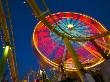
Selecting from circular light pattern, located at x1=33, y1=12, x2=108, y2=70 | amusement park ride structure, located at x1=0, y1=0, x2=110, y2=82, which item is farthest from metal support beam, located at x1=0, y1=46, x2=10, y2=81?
circular light pattern, located at x1=33, y1=12, x2=108, y2=70

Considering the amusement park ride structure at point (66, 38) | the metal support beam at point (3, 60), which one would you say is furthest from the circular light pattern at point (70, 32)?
the metal support beam at point (3, 60)

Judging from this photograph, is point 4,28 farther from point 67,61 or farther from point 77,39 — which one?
point 67,61

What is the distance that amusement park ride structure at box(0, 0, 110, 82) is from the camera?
40.5ft

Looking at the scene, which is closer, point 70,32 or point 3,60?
point 3,60

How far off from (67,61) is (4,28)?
9328 mm

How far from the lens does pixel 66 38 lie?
13.3 metres

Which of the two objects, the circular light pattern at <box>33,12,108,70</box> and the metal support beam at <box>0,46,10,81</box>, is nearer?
the metal support beam at <box>0,46,10,81</box>

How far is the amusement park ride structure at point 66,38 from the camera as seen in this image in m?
12.3

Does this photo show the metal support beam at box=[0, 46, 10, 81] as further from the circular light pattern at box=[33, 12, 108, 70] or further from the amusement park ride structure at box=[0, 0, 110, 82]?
the circular light pattern at box=[33, 12, 108, 70]

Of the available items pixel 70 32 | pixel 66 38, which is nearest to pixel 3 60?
pixel 66 38

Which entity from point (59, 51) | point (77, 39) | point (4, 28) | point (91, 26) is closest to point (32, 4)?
point (4, 28)

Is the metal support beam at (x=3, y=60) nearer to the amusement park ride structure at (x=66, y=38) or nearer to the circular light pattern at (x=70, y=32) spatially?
the amusement park ride structure at (x=66, y=38)

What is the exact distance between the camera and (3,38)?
41.3ft

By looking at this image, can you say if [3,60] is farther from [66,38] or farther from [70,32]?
[70,32]
